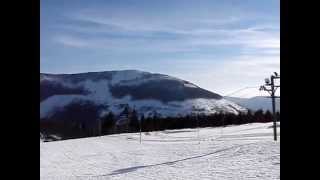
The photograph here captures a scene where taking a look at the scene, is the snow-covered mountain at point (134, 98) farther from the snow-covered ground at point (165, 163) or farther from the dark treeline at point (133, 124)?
the snow-covered ground at point (165, 163)

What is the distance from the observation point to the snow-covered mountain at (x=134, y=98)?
133500 millimetres

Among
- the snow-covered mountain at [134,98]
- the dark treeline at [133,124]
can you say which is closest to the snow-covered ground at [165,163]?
the dark treeline at [133,124]

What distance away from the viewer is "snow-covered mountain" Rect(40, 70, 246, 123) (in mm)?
133500

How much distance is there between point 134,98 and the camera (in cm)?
15138

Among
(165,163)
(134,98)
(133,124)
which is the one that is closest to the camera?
(165,163)

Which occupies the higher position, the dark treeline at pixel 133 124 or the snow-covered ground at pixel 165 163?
the snow-covered ground at pixel 165 163

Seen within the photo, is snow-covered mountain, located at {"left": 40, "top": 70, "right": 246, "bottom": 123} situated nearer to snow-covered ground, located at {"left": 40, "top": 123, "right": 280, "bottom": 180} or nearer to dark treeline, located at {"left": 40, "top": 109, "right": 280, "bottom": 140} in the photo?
dark treeline, located at {"left": 40, "top": 109, "right": 280, "bottom": 140}

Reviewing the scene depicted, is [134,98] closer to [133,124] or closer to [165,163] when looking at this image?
[133,124]

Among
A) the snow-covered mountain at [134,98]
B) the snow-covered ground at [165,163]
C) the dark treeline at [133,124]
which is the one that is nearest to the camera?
the snow-covered ground at [165,163]

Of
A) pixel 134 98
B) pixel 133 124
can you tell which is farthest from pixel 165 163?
pixel 134 98

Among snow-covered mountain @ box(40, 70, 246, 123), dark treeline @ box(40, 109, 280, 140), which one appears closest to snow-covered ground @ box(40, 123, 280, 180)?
dark treeline @ box(40, 109, 280, 140)

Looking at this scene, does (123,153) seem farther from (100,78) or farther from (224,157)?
(100,78)

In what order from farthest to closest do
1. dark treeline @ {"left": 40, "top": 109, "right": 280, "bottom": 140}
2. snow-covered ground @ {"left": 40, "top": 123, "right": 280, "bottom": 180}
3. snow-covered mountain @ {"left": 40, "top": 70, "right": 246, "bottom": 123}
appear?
snow-covered mountain @ {"left": 40, "top": 70, "right": 246, "bottom": 123}, dark treeline @ {"left": 40, "top": 109, "right": 280, "bottom": 140}, snow-covered ground @ {"left": 40, "top": 123, "right": 280, "bottom": 180}
